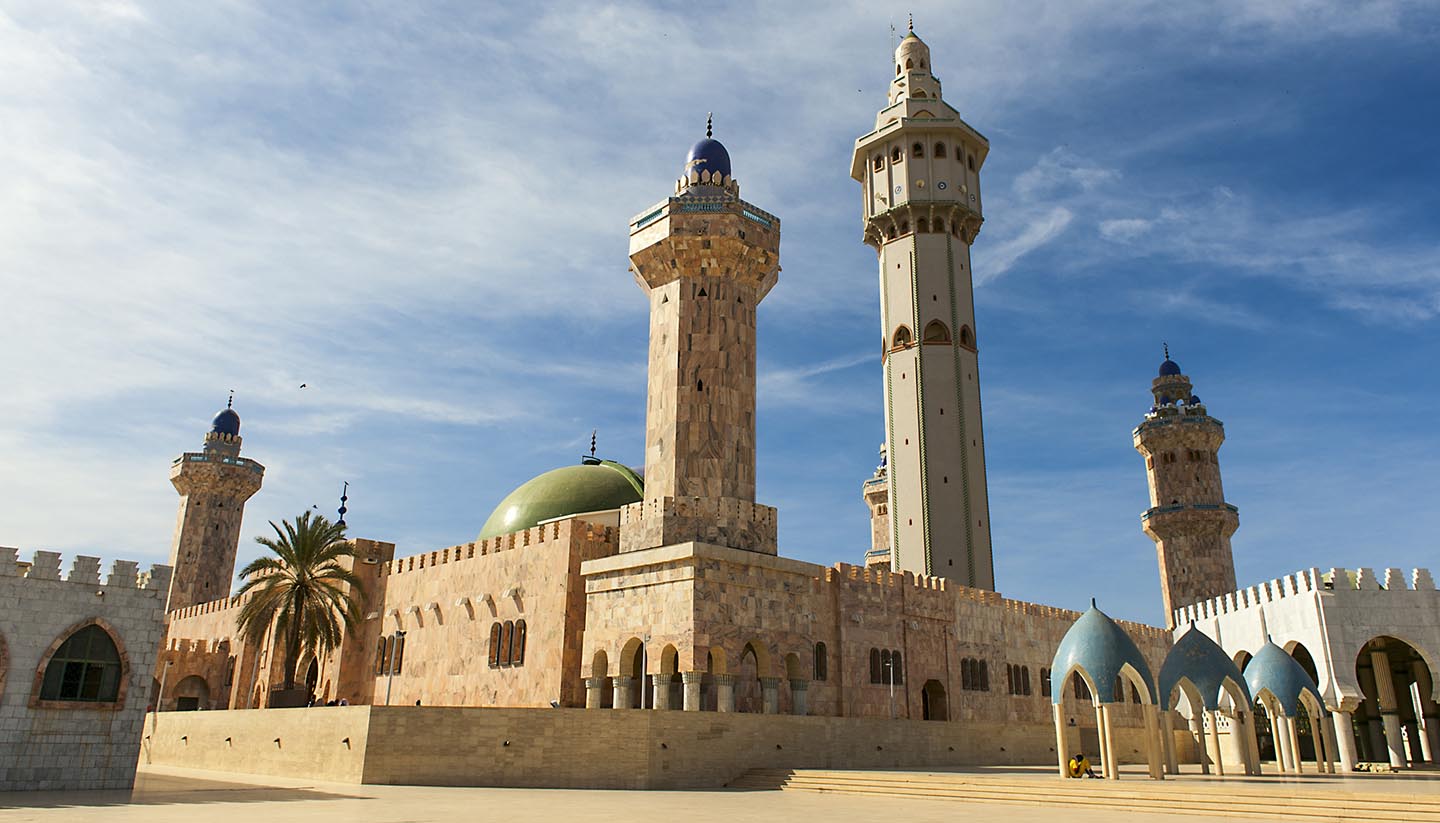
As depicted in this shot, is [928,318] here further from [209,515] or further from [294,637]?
[209,515]

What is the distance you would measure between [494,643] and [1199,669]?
63.8 feet

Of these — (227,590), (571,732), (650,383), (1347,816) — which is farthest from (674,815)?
(227,590)

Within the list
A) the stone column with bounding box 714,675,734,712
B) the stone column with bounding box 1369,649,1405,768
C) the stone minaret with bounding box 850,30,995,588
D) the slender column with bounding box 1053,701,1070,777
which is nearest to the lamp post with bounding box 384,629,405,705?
the stone column with bounding box 714,675,734,712

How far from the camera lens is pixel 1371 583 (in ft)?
82.4

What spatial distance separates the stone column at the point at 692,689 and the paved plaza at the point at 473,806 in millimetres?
4273

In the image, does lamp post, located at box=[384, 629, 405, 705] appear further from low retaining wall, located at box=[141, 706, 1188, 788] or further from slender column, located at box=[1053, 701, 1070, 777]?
slender column, located at box=[1053, 701, 1070, 777]

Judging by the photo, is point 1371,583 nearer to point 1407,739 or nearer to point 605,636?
point 1407,739

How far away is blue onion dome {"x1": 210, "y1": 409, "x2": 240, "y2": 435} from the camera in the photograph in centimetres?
5766

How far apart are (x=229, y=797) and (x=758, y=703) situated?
14.2 metres

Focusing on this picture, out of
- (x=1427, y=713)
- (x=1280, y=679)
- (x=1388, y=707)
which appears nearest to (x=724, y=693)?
(x=1280, y=679)

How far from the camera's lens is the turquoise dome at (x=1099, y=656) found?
1952 cm

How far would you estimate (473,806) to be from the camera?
50.2 feet

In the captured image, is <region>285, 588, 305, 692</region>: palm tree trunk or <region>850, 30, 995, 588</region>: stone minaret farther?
<region>850, 30, 995, 588</region>: stone minaret

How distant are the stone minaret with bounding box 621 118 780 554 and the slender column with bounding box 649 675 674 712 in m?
3.61
